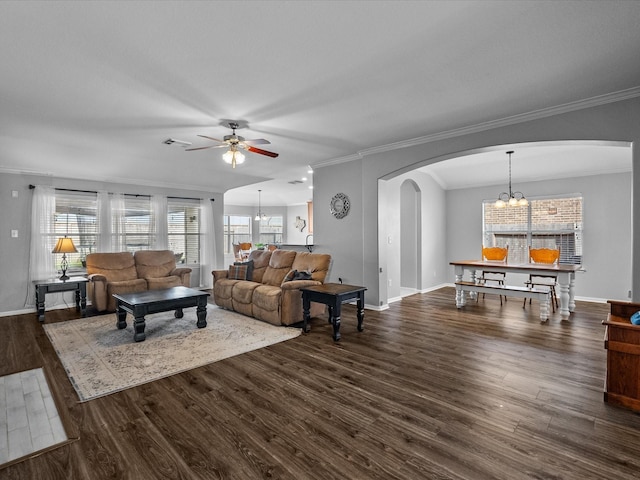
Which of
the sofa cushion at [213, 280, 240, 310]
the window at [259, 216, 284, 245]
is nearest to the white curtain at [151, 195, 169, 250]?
the sofa cushion at [213, 280, 240, 310]

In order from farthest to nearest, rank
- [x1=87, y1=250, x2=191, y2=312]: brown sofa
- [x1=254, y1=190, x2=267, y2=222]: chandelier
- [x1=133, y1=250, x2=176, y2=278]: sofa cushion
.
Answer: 1. [x1=254, y1=190, x2=267, y2=222]: chandelier
2. [x1=133, y1=250, x2=176, y2=278]: sofa cushion
3. [x1=87, y1=250, x2=191, y2=312]: brown sofa

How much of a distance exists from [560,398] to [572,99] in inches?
112

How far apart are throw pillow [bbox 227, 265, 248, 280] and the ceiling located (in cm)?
216

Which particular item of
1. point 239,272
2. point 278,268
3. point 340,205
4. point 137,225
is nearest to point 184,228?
point 137,225

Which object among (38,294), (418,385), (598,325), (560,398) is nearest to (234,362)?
(418,385)

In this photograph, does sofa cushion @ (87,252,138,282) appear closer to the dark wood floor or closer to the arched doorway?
the dark wood floor

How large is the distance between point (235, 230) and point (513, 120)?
10613 mm

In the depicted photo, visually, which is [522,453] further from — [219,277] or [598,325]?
[219,277]

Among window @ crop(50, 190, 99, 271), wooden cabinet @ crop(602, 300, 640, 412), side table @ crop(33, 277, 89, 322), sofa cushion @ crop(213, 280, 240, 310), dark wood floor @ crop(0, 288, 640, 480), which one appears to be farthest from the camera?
window @ crop(50, 190, 99, 271)

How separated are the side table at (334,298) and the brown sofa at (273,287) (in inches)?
8.7

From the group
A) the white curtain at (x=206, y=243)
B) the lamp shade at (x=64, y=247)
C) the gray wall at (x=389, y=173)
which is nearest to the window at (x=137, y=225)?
the white curtain at (x=206, y=243)

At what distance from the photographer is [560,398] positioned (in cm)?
258

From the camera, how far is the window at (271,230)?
1334cm

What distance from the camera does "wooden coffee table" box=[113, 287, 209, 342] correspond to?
3.97 meters
